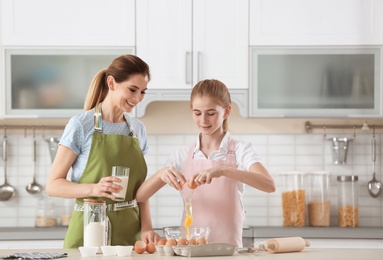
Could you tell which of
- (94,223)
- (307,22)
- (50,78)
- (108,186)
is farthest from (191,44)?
(94,223)

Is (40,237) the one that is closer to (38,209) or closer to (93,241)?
(38,209)

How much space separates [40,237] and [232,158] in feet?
5.28

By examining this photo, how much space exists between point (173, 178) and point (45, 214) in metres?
2.11

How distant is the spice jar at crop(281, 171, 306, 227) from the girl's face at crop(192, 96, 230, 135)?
168cm

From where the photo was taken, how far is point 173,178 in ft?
10.3

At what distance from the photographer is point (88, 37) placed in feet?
16.1

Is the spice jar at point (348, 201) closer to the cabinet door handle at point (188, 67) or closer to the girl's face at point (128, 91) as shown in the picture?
the cabinet door handle at point (188, 67)

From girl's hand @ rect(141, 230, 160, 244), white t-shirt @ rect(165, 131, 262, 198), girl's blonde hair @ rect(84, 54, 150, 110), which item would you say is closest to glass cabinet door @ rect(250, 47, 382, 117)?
white t-shirt @ rect(165, 131, 262, 198)

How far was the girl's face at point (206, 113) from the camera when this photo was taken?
3.43 meters

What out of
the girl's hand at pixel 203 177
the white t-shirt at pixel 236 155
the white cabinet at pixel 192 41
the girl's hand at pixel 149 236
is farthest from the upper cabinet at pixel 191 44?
the girl's hand at pixel 203 177

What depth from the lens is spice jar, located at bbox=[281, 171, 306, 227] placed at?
4.99 m

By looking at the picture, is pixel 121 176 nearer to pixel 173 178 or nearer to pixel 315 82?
pixel 173 178

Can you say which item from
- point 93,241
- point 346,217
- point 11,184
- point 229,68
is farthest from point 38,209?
point 93,241

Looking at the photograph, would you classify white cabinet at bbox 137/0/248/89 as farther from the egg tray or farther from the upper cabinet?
the egg tray
